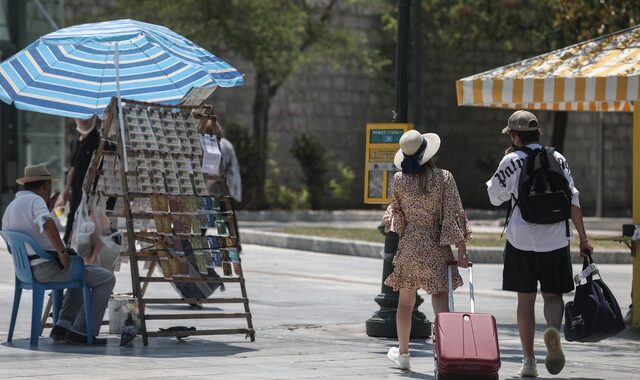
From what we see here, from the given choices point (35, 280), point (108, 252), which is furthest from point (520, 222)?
point (35, 280)

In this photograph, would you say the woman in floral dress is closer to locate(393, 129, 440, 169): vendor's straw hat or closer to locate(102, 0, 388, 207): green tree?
locate(393, 129, 440, 169): vendor's straw hat

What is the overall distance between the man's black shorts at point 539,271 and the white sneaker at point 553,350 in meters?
0.36

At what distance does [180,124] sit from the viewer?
1150 cm

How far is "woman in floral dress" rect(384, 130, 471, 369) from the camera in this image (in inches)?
377

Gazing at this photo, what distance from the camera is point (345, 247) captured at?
22109 mm

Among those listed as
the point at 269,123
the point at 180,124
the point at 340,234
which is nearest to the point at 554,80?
the point at 180,124

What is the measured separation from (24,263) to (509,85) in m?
4.40

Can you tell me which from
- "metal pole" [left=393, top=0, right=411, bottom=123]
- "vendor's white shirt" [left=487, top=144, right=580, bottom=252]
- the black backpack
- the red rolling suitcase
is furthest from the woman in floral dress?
"metal pole" [left=393, top=0, right=411, bottom=123]

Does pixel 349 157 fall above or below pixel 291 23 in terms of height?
below

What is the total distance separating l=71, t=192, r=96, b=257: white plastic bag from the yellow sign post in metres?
2.17

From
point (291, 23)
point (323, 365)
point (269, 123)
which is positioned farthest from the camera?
point (269, 123)

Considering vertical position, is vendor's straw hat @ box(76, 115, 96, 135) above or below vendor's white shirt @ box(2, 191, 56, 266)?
above

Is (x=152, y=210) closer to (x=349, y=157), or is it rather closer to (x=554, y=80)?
(x=554, y=80)

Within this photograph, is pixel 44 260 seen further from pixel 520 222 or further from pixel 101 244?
pixel 520 222
